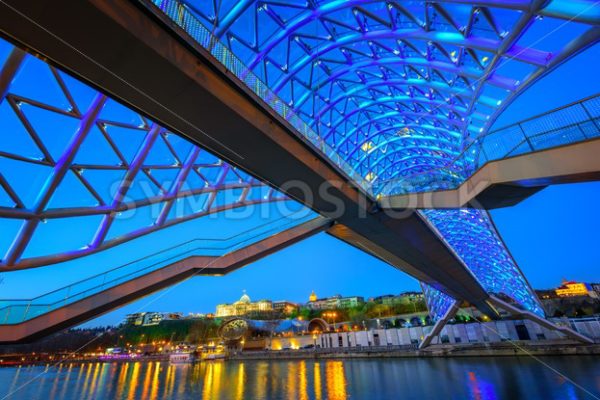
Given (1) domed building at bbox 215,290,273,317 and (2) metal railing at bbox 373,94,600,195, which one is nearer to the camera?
(2) metal railing at bbox 373,94,600,195

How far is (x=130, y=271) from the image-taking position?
16.2m

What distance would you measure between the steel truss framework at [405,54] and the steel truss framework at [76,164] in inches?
273

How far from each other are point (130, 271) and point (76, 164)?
20.8ft

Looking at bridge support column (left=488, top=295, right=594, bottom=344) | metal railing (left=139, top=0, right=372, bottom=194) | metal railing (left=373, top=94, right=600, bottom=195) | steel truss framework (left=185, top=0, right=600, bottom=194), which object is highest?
steel truss framework (left=185, top=0, right=600, bottom=194)

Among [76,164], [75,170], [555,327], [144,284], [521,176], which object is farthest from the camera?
[555,327]

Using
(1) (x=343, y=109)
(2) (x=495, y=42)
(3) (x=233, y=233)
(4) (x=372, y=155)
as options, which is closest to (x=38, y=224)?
(3) (x=233, y=233)

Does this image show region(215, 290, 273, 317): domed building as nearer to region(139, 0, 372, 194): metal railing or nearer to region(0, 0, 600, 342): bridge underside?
region(0, 0, 600, 342): bridge underside

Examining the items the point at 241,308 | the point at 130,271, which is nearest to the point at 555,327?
the point at 130,271

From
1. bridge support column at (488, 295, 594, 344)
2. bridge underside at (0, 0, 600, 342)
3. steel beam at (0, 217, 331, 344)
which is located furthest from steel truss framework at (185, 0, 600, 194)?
bridge support column at (488, 295, 594, 344)

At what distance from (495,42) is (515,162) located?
26.2 ft

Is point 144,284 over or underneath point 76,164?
underneath

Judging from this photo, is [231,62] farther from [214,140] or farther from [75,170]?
[75,170]

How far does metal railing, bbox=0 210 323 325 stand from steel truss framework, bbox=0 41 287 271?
177cm

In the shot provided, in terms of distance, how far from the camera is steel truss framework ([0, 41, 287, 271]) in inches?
464
